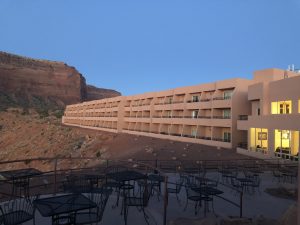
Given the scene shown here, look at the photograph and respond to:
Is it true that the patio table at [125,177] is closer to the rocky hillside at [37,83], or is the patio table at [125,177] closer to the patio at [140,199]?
the patio at [140,199]

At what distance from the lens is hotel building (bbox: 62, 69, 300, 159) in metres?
26.8

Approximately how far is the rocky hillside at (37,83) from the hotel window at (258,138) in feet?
346

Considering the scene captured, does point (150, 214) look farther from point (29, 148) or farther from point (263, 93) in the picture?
point (29, 148)

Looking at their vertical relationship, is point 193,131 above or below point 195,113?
below

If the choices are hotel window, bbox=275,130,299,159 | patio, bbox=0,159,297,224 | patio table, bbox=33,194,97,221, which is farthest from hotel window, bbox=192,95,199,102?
patio table, bbox=33,194,97,221

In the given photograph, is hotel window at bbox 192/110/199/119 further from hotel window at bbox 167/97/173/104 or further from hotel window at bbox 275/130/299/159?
hotel window at bbox 275/130/299/159

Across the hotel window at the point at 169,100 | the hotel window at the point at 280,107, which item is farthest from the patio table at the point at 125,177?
the hotel window at the point at 169,100

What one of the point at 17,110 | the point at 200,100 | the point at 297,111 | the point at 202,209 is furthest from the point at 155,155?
the point at 17,110

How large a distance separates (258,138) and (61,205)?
2860cm

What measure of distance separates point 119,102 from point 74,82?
307ft

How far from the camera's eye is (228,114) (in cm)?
3797

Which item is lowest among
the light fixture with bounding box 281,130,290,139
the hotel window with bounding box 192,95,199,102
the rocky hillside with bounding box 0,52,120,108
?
the light fixture with bounding box 281,130,290,139

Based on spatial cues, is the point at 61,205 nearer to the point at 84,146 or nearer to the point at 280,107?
the point at 280,107

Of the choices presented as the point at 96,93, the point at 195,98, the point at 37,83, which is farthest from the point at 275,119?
the point at 96,93
